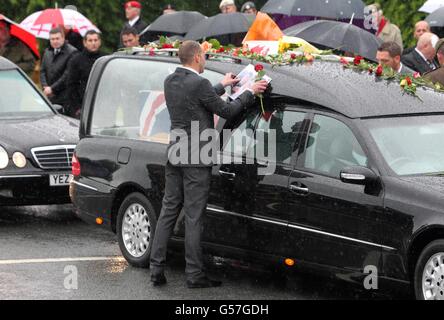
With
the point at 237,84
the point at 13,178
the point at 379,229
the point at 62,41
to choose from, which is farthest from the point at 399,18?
the point at 379,229

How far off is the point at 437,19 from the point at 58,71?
5557 millimetres

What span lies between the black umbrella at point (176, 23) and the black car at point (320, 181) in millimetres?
8676

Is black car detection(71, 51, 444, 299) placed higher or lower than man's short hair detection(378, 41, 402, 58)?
lower

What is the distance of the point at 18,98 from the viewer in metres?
14.8

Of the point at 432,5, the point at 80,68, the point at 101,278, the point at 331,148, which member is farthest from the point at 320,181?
the point at 432,5

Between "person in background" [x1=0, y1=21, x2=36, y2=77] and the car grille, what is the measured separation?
209 inches

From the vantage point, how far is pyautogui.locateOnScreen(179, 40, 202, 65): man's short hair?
401 inches

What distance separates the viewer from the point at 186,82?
33.1 feet

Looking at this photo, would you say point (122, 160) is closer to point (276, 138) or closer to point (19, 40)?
point (276, 138)

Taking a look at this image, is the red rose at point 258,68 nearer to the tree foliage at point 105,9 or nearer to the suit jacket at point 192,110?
the suit jacket at point 192,110

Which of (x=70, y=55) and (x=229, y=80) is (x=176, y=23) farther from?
(x=229, y=80)

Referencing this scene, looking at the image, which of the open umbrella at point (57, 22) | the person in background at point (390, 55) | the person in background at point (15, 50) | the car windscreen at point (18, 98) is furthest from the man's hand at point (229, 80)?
the open umbrella at point (57, 22)

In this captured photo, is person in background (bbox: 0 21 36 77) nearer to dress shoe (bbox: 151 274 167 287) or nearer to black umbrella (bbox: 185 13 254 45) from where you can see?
black umbrella (bbox: 185 13 254 45)

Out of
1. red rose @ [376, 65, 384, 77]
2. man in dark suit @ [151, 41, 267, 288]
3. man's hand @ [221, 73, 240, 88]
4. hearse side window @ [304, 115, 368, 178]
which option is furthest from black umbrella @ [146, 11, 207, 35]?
hearse side window @ [304, 115, 368, 178]
